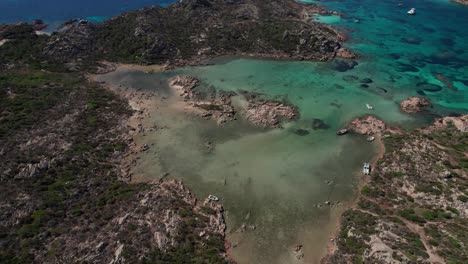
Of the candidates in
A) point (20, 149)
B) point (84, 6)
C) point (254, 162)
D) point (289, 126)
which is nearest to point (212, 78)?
point (289, 126)

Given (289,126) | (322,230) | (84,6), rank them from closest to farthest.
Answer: (322,230)
(289,126)
(84,6)

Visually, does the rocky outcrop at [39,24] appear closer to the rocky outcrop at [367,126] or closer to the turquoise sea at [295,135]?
the turquoise sea at [295,135]

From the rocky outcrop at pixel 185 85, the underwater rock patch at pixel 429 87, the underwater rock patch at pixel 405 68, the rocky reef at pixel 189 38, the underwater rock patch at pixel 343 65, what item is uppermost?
the rocky reef at pixel 189 38


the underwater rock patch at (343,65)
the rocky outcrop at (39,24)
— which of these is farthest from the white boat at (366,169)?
the rocky outcrop at (39,24)

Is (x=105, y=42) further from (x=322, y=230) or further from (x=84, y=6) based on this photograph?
(x=322, y=230)

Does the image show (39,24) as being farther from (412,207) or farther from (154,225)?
(412,207)

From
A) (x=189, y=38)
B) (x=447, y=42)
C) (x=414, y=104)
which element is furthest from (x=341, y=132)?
(x=447, y=42)

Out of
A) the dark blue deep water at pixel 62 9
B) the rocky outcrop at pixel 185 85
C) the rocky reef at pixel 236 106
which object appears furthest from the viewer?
the dark blue deep water at pixel 62 9
